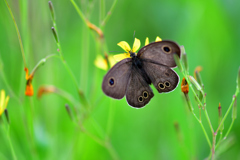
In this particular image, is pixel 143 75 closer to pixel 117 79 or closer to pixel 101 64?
pixel 117 79

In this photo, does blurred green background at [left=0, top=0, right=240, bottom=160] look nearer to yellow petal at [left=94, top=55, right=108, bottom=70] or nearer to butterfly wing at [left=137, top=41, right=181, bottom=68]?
yellow petal at [left=94, top=55, right=108, bottom=70]

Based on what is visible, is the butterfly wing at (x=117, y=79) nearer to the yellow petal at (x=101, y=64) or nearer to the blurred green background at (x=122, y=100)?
the yellow petal at (x=101, y=64)

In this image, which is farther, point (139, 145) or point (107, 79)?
point (139, 145)

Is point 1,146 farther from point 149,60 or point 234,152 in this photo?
point 234,152

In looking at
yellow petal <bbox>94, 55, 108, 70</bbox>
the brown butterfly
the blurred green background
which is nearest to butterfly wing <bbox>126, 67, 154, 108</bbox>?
the brown butterfly

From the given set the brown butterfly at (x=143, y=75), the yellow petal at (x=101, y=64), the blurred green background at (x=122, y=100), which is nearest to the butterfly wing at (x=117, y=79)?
the brown butterfly at (x=143, y=75)

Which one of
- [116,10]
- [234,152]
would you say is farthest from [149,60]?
[116,10]

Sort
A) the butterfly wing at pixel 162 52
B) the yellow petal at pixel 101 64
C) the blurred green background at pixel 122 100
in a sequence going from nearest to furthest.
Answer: the butterfly wing at pixel 162 52
the yellow petal at pixel 101 64
the blurred green background at pixel 122 100
